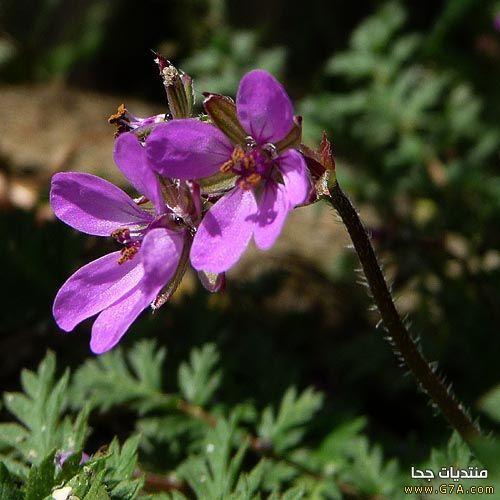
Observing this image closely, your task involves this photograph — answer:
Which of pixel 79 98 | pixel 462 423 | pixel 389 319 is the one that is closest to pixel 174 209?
pixel 389 319

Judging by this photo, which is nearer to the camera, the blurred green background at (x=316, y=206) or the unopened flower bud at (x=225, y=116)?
the unopened flower bud at (x=225, y=116)

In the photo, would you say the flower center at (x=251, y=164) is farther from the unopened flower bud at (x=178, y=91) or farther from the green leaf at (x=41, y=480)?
the green leaf at (x=41, y=480)

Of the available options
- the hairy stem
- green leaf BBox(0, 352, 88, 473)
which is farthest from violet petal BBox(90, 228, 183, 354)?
green leaf BBox(0, 352, 88, 473)

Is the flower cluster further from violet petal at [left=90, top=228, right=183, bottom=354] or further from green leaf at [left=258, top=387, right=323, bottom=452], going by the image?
green leaf at [left=258, top=387, right=323, bottom=452]

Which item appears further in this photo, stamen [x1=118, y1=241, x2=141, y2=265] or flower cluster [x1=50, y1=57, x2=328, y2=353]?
stamen [x1=118, y1=241, x2=141, y2=265]

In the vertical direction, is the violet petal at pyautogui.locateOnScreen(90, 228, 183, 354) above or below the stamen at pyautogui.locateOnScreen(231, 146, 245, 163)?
below

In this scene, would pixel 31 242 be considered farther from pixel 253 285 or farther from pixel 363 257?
pixel 363 257

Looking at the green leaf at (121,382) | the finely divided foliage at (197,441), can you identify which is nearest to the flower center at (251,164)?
the finely divided foliage at (197,441)
